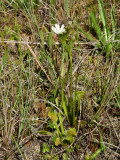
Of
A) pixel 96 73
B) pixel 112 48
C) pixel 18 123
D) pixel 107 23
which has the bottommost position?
pixel 18 123

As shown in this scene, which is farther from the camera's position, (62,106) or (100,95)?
(100,95)

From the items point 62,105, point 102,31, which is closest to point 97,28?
point 102,31

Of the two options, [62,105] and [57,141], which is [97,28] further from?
[57,141]

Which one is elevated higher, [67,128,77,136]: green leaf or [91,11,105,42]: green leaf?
[91,11,105,42]: green leaf

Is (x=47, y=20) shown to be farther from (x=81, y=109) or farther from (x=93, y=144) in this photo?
(x=93, y=144)

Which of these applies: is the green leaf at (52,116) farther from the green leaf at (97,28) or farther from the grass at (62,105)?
the green leaf at (97,28)

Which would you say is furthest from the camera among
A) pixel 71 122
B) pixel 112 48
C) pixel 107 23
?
pixel 107 23

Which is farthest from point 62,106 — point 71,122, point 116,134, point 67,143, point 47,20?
point 47,20

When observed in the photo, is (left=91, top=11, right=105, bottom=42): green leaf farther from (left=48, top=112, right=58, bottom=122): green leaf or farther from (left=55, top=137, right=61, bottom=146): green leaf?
(left=55, top=137, right=61, bottom=146): green leaf

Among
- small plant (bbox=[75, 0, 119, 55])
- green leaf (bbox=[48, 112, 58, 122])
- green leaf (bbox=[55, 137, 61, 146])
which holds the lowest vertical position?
green leaf (bbox=[55, 137, 61, 146])

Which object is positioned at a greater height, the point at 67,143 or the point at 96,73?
the point at 96,73

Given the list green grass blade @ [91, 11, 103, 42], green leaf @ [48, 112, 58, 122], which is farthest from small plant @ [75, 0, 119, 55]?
green leaf @ [48, 112, 58, 122]
